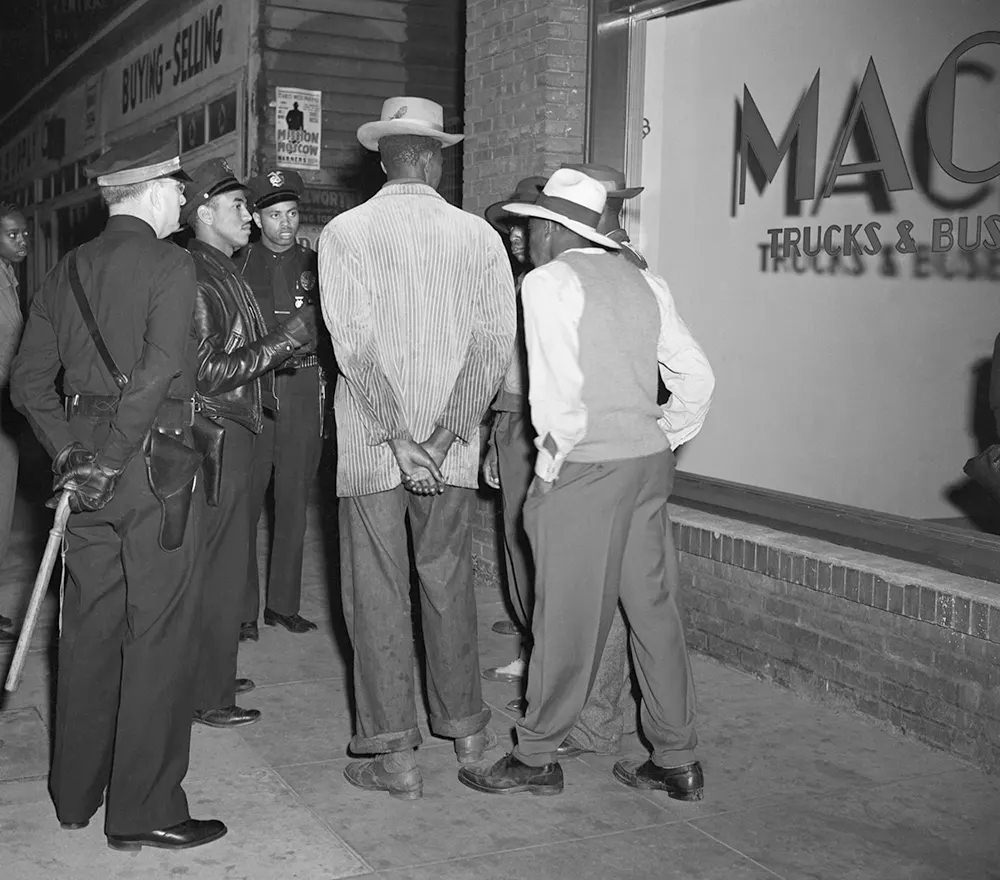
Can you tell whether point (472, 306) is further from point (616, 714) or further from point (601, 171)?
point (616, 714)

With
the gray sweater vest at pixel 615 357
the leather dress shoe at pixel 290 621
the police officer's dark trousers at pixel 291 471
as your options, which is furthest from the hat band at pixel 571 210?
the leather dress shoe at pixel 290 621

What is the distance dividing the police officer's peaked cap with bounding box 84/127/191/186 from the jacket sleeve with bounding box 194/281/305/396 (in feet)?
2.71

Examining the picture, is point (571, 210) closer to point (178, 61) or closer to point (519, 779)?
point (519, 779)

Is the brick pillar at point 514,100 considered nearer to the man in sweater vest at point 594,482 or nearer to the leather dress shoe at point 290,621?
the leather dress shoe at point 290,621

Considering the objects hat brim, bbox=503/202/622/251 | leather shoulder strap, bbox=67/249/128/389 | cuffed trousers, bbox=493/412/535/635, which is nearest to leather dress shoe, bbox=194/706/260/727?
cuffed trousers, bbox=493/412/535/635

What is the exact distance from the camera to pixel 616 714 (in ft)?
16.5

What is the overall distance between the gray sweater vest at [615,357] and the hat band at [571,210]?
13 cm

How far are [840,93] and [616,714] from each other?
330 cm

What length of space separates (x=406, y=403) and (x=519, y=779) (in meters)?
1.34

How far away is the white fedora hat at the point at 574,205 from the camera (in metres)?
4.38

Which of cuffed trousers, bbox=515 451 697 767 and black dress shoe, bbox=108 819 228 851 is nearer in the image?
black dress shoe, bbox=108 819 228 851

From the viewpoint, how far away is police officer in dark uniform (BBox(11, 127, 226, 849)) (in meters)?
3.91

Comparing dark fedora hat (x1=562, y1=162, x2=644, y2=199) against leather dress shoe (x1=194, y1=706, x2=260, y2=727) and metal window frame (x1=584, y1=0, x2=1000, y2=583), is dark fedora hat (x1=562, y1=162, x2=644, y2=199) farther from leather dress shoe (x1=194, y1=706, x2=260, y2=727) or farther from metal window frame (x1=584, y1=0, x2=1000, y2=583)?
leather dress shoe (x1=194, y1=706, x2=260, y2=727)

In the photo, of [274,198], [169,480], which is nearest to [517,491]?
[169,480]
